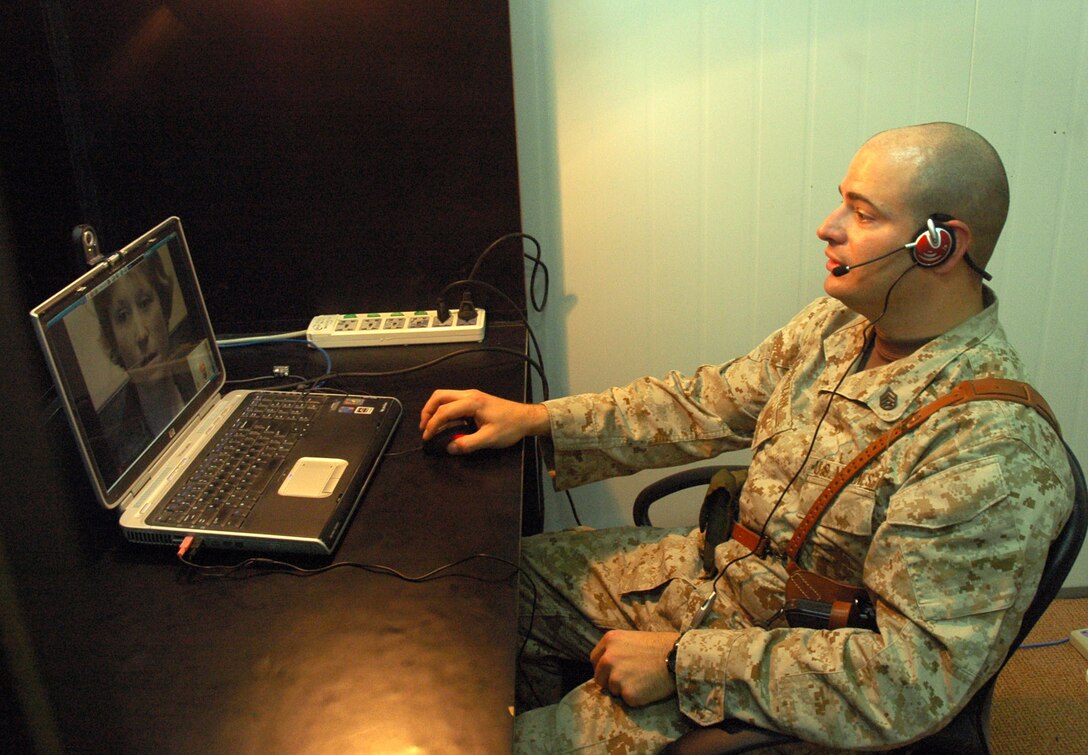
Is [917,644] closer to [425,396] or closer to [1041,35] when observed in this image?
[425,396]

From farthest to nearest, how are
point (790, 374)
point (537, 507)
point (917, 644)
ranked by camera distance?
point (537, 507) < point (790, 374) < point (917, 644)

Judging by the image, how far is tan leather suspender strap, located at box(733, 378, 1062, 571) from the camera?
3.76 ft

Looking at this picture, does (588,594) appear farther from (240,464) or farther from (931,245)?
(931,245)

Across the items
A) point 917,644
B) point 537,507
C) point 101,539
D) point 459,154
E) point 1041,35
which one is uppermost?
point 1041,35

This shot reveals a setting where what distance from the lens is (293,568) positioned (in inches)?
45.6

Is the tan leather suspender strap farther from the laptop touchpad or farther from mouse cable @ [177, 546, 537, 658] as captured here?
the laptop touchpad

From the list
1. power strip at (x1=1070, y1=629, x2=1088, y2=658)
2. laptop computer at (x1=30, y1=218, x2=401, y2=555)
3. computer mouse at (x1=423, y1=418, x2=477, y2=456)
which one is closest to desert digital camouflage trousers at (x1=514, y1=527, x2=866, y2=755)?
computer mouse at (x1=423, y1=418, x2=477, y2=456)

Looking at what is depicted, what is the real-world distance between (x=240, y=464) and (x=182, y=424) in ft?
0.41

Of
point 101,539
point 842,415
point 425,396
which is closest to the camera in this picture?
point 101,539

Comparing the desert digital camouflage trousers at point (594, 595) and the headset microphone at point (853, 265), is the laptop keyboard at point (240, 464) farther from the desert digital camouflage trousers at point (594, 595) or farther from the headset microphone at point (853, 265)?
A: the headset microphone at point (853, 265)

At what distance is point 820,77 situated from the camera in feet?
6.06

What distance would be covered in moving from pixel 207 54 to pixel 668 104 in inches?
34.2

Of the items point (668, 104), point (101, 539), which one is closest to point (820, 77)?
point (668, 104)

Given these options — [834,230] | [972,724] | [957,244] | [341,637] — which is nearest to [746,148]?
[834,230]
